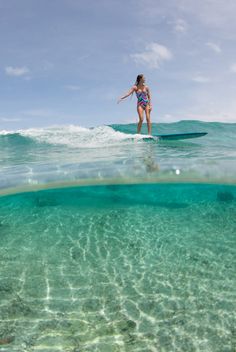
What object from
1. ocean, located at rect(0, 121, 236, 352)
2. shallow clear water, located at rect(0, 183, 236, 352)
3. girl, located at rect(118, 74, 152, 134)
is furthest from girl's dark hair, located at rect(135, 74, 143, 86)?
shallow clear water, located at rect(0, 183, 236, 352)

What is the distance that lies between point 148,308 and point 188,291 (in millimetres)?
862

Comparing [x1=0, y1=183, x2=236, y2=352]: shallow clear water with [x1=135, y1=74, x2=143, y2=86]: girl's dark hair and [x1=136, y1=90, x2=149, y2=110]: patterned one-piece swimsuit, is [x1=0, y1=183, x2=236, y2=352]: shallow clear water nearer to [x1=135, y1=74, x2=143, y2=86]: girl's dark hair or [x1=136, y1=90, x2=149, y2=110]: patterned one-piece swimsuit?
[x1=136, y1=90, x2=149, y2=110]: patterned one-piece swimsuit

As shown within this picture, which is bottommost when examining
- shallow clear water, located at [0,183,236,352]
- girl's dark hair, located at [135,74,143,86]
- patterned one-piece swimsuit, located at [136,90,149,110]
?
shallow clear water, located at [0,183,236,352]

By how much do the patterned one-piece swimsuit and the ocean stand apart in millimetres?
4323

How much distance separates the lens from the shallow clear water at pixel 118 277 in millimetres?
4219

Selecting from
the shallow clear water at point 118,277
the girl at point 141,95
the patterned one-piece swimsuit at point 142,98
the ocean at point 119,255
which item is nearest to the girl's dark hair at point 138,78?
the girl at point 141,95

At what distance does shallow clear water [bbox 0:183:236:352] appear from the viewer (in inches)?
166

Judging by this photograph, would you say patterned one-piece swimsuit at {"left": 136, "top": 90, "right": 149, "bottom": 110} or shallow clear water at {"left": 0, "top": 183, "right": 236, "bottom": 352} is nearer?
shallow clear water at {"left": 0, "top": 183, "right": 236, "bottom": 352}

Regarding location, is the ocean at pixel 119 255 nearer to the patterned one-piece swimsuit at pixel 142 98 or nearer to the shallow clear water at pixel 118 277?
the shallow clear water at pixel 118 277

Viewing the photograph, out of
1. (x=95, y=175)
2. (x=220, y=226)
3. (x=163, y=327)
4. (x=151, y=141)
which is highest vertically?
(x=151, y=141)

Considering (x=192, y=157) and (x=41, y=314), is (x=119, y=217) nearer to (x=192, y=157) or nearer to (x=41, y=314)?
(x=41, y=314)

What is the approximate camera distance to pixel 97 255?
6.65m

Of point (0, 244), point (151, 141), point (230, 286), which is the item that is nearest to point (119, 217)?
point (0, 244)

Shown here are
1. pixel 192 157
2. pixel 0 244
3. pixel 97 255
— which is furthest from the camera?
pixel 192 157
